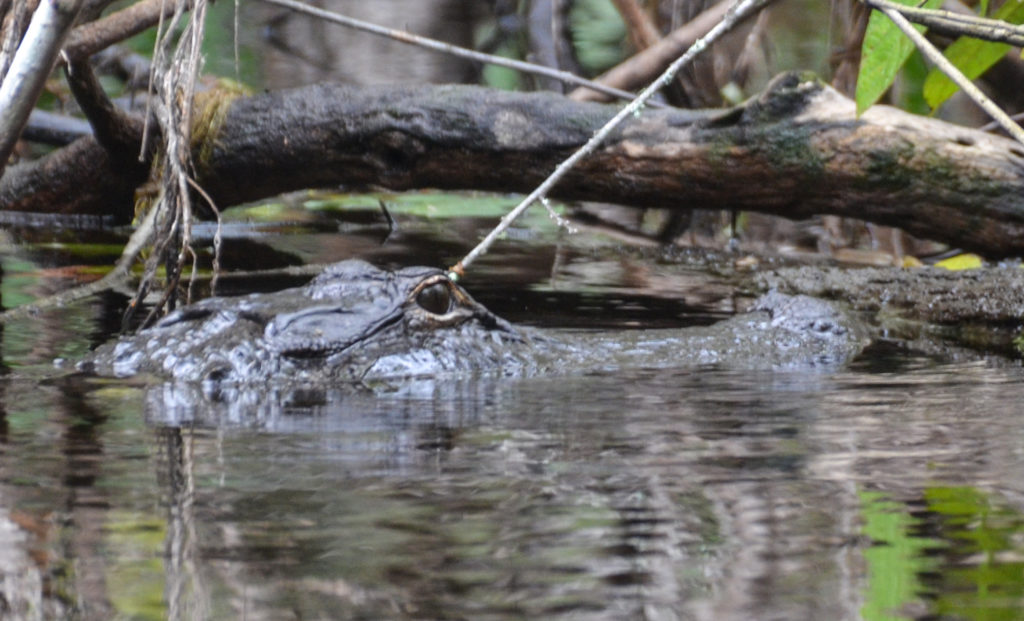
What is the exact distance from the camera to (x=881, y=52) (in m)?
3.12

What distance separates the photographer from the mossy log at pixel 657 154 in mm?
4633

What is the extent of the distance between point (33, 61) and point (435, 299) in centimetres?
111

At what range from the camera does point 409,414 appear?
8.92 feet

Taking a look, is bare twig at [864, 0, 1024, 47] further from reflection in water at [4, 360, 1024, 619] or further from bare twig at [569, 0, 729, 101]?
bare twig at [569, 0, 729, 101]

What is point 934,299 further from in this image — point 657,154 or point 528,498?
point 528,498

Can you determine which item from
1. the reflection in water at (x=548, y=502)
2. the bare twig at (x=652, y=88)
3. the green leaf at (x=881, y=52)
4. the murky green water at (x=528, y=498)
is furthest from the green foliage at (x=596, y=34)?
the reflection in water at (x=548, y=502)

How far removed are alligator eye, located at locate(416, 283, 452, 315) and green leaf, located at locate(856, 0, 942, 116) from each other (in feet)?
3.93

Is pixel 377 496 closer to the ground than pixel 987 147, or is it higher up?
closer to the ground

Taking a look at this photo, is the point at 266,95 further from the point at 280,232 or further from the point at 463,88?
the point at 280,232

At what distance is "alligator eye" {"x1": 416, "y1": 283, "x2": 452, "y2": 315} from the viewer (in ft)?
10.5

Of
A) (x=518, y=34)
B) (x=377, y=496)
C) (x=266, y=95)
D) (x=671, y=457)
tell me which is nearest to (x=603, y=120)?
(x=266, y=95)

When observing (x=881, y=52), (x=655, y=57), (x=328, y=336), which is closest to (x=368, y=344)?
(x=328, y=336)

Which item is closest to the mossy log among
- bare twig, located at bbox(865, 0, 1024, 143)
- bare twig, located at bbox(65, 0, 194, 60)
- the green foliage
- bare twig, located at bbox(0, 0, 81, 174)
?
bare twig, located at bbox(65, 0, 194, 60)

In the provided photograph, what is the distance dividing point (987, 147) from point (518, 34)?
6.18 meters
